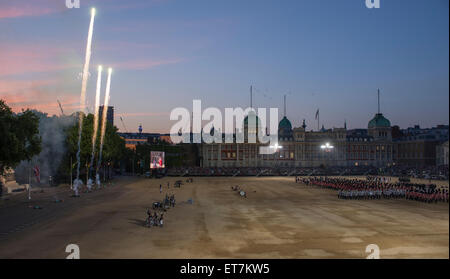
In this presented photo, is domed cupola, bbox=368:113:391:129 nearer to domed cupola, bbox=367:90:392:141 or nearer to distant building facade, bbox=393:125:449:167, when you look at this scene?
domed cupola, bbox=367:90:392:141

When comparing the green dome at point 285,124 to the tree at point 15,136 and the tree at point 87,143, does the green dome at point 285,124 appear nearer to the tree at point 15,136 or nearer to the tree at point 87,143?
the tree at point 87,143

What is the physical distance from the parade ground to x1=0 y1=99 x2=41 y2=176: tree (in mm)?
5705

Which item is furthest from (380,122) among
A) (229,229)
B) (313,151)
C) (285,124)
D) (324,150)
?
(229,229)

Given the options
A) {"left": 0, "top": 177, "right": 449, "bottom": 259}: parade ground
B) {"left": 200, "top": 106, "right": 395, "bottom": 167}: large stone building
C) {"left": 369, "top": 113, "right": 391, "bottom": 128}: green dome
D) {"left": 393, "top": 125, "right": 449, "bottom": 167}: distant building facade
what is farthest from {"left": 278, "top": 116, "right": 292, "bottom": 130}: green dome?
{"left": 0, "top": 177, "right": 449, "bottom": 259}: parade ground

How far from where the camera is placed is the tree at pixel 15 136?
3803 cm

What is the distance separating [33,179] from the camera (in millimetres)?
72625

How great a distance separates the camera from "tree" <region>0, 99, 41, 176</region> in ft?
125

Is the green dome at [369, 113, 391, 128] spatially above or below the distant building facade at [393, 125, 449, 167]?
above

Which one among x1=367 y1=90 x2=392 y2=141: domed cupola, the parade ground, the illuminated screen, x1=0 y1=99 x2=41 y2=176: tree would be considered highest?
x1=367 y1=90 x2=392 y2=141: domed cupola

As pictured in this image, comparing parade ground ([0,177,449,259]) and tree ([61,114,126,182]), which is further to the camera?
tree ([61,114,126,182])

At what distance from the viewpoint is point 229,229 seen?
1153 inches
